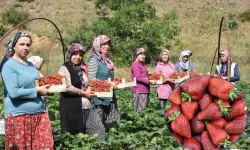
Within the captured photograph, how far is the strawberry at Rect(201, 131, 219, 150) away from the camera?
3.14 meters

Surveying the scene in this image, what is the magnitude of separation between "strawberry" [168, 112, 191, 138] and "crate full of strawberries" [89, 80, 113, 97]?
7.18 ft

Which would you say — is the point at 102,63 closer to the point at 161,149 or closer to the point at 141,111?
the point at 161,149

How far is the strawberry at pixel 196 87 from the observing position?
3135 millimetres

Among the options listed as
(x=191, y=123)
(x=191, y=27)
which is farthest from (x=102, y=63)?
(x=191, y=27)

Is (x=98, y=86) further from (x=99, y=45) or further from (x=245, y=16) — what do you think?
(x=245, y=16)

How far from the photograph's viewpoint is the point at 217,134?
10.2 feet

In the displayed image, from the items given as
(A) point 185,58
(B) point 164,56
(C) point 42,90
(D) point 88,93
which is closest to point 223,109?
(C) point 42,90

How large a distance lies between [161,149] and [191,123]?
247 centimetres

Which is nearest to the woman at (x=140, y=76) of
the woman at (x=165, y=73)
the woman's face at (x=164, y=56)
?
the woman at (x=165, y=73)

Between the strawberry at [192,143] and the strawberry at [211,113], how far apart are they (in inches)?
6.4

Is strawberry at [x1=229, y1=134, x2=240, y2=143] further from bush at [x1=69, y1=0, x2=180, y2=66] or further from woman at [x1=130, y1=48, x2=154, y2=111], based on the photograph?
bush at [x1=69, y1=0, x2=180, y2=66]

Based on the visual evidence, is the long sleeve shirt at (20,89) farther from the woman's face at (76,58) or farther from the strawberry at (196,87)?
the strawberry at (196,87)

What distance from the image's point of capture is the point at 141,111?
7.65 meters

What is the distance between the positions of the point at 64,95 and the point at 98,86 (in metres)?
0.39
